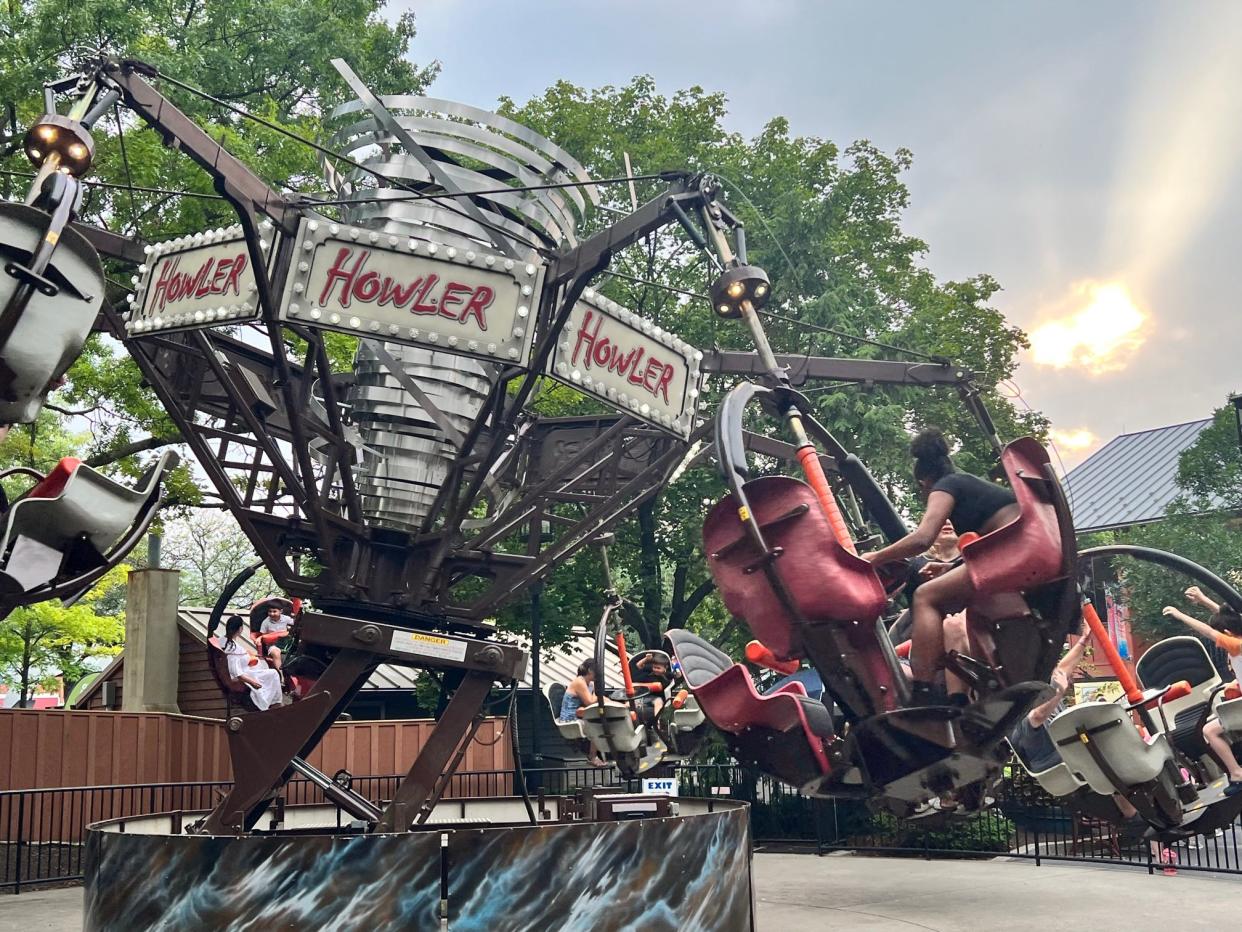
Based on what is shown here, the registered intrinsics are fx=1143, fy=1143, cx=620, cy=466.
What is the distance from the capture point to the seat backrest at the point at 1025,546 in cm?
719

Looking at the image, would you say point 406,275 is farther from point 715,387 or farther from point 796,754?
point 715,387

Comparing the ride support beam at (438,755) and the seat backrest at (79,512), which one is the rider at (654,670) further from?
the seat backrest at (79,512)

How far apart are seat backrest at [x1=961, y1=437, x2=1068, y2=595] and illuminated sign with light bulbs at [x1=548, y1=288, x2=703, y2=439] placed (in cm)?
370

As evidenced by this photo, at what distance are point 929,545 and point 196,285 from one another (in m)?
6.27

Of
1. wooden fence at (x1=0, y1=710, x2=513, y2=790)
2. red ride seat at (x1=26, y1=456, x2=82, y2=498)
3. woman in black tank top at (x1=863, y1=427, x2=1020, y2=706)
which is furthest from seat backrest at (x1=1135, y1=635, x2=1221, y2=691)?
red ride seat at (x1=26, y1=456, x2=82, y2=498)

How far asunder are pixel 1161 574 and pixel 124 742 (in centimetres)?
2566

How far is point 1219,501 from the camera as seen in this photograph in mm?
32812

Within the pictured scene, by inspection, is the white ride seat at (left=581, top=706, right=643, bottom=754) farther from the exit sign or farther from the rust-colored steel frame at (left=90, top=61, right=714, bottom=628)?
the rust-colored steel frame at (left=90, top=61, right=714, bottom=628)

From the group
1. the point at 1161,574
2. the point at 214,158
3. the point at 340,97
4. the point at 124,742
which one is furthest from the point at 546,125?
the point at 214,158

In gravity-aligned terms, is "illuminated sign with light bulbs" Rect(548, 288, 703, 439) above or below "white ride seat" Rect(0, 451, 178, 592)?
above

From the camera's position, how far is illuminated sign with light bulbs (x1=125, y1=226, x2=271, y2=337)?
9195 millimetres

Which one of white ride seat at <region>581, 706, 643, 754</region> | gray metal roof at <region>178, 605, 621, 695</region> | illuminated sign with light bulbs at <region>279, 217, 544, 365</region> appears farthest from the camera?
gray metal roof at <region>178, 605, 621, 695</region>

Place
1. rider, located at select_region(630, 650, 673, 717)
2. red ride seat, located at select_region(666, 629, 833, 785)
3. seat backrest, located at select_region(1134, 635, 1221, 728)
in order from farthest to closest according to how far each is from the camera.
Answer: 1. rider, located at select_region(630, 650, 673, 717)
2. seat backrest, located at select_region(1134, 635, 1221, 728)
3. red ride seat, located at select_region(666, 629, 833, 785)

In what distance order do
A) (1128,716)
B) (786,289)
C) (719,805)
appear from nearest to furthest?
(1128,716) → (719,805) → (786,289)
